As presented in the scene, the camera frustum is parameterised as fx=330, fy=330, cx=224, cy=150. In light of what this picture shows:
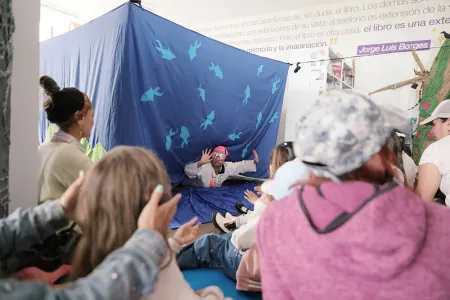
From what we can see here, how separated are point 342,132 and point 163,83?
2277 millimetres

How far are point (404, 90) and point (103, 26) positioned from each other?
3.24 m

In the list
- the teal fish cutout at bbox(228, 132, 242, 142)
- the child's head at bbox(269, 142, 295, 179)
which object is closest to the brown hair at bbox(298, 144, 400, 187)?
the child's head at bbox(269, 142, 295, 179)

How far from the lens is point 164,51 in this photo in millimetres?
2756

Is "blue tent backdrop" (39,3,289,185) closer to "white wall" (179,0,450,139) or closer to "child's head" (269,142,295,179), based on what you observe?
"white wall" (179,0,450,139)

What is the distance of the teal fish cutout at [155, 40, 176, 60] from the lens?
106 inches

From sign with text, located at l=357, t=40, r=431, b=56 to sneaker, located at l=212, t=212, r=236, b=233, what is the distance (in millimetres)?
2676

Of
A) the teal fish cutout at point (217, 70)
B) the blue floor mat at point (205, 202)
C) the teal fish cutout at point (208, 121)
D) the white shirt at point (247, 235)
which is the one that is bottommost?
the blue floor mat at point (205, 202)

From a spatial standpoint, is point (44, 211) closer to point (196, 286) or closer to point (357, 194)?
point (357, 194)

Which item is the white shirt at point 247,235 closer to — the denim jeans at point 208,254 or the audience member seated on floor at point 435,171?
the denim jeans at point 208,254

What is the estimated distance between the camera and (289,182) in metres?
0.95

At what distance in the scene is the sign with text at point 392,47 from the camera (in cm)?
361

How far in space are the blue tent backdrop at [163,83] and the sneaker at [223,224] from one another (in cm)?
66

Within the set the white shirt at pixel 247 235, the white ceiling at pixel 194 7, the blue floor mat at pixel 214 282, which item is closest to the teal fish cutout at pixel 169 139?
the blue floor mat at pixel 214 282

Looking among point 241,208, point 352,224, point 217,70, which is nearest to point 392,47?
point 217,70
